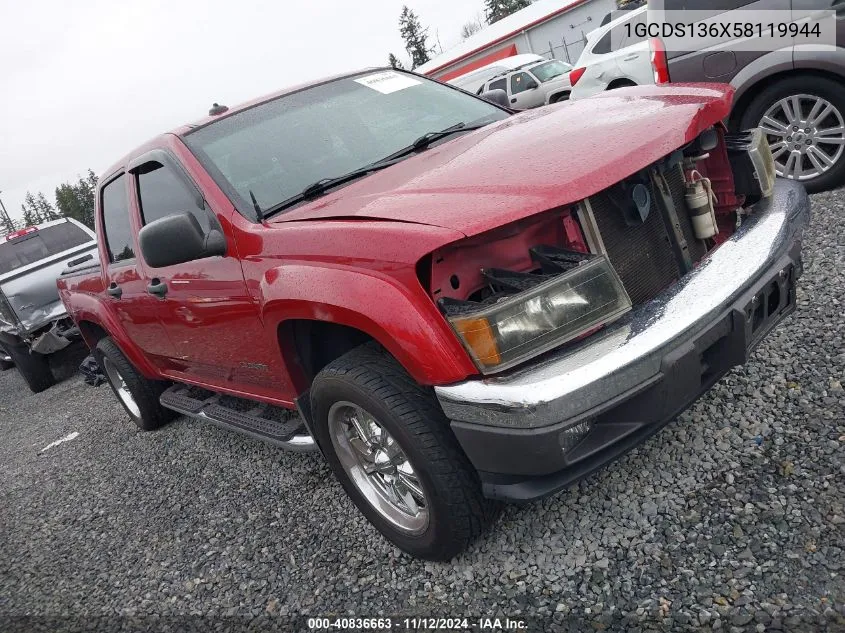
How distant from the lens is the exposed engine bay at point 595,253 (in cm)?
177

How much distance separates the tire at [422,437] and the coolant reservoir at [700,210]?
48.0 inches

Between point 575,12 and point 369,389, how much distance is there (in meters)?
32.5

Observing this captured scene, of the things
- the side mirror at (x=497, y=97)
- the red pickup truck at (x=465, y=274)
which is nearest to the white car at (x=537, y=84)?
the side mirror at (x=497, y=97)

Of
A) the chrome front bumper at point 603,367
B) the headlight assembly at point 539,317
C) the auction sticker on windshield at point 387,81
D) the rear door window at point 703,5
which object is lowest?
the chrome front bumper at point 603,367

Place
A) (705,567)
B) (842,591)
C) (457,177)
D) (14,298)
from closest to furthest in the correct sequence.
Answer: (842,591) → (705,567) → (457,177) → (14,298)

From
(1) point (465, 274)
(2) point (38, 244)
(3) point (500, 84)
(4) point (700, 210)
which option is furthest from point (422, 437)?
(3) point (500, 84)

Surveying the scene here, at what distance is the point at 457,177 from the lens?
2082 millimetres

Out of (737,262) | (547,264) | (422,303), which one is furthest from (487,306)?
(737,262)

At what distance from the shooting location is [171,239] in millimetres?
2389

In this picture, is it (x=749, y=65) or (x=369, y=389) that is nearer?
(x=369, y=389)

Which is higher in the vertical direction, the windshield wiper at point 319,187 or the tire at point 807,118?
the windshield wiper at point 319,187

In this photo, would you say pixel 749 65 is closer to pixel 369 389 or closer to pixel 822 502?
pixel 822 502

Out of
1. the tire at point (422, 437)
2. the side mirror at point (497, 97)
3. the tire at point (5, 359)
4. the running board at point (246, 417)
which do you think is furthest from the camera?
the tire at point (5, 359)

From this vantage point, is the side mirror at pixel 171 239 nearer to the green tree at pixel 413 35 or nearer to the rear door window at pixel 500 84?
→ the rear door window at pixel 500 84
